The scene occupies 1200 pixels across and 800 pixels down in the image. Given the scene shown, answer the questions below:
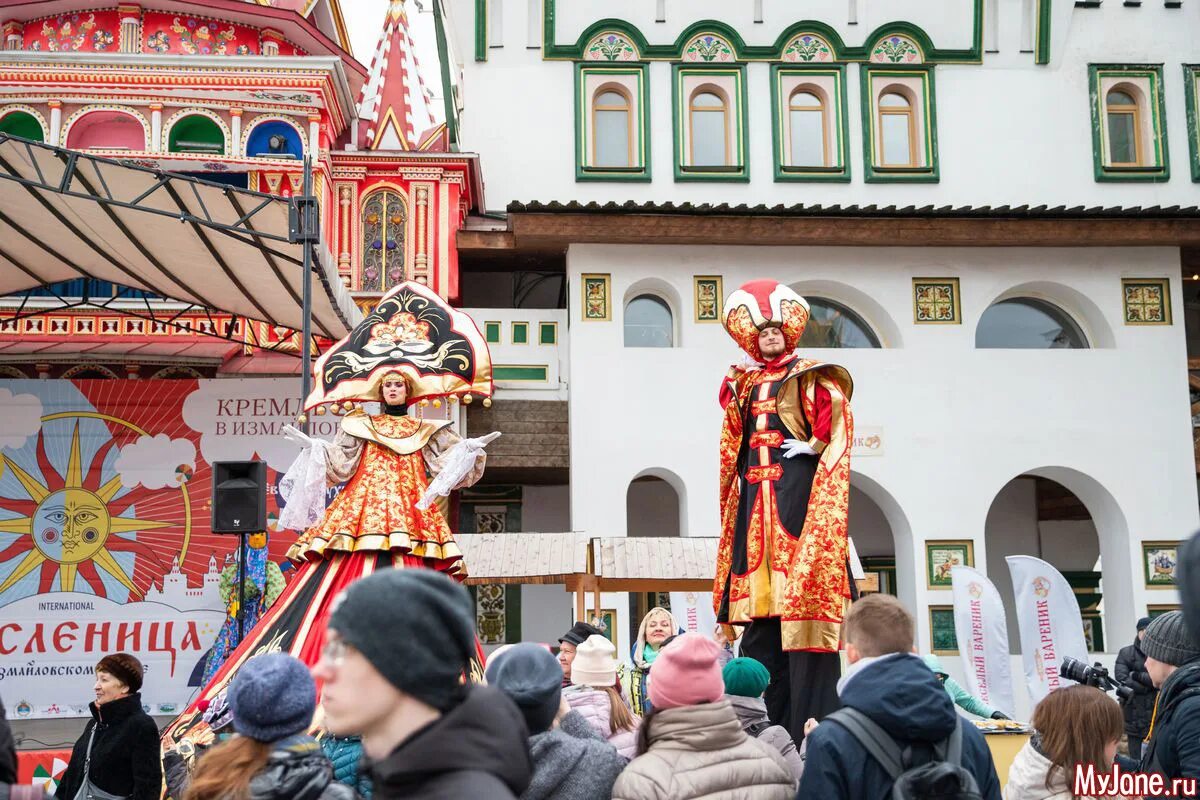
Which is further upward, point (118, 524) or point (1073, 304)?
point (1073, 304)

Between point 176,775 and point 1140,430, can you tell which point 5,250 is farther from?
point 1140,430

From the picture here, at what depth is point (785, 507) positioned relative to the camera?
5875 millimetres

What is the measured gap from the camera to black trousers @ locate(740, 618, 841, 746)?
5457 mm

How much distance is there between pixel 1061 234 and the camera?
15383 millimetres

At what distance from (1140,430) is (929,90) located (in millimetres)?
5246

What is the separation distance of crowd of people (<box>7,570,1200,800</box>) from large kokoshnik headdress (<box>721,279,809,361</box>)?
1989 millimetres

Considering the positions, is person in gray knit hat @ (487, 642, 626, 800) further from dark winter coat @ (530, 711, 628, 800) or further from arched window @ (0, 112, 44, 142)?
arched window @ (0, 112, 44, 142)

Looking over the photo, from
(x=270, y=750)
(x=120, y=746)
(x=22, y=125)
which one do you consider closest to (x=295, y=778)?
(x=270, y=750)

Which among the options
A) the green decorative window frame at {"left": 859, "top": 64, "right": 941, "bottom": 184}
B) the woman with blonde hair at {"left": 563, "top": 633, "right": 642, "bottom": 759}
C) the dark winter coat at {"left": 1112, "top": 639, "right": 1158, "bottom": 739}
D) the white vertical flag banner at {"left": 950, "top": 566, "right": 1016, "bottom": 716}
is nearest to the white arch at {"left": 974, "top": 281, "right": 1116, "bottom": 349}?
the green decorative window frame at {"left": 859, "top": 64, "right": 941, "bottom": 184}

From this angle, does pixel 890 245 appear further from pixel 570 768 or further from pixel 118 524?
pixel 570 768

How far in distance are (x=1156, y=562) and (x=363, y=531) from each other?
1138 centimetres

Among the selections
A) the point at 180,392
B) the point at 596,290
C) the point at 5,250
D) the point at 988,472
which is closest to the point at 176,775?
the point at 5,250

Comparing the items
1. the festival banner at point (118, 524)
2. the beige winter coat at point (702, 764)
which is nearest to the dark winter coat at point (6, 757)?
the beige winter coat at point (702, 764)

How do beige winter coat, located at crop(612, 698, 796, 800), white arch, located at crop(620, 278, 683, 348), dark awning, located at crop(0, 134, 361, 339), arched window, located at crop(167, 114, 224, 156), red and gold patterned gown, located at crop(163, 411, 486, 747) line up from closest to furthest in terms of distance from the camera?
beige winter coat, located at crop(612, 698, 796, 800) < red and gold patterned gown, located at crop(163, 411, 486, 747) < dark awning, located at crop(0, 134, 361, 339) < arched window, located at crop(167, 114, 224, 156) < white arch, located at crop(620, 278, 683, 348)
